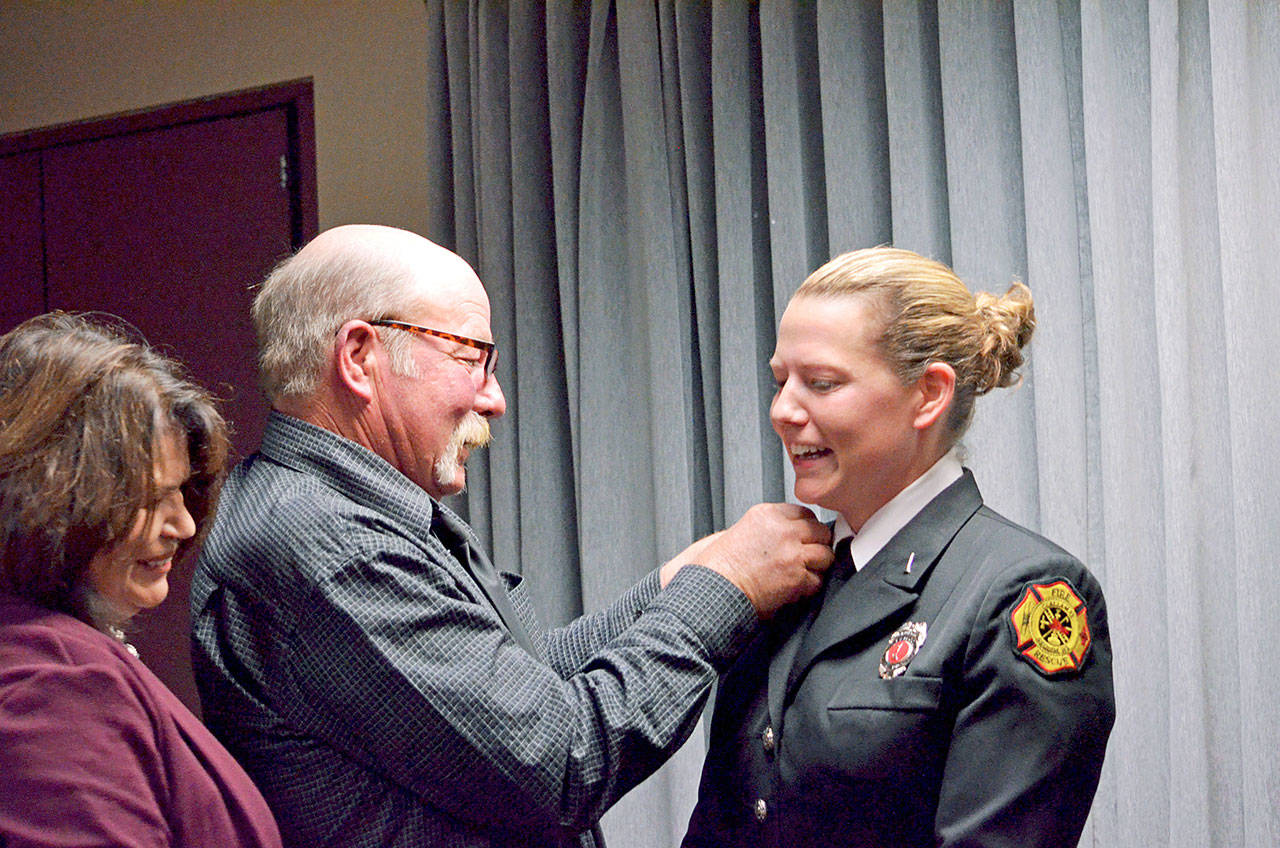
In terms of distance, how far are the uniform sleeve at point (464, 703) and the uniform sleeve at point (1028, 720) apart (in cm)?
32

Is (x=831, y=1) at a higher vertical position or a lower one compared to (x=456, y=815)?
higher

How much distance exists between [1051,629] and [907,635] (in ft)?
0.54

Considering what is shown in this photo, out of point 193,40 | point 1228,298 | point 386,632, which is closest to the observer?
point 386,632

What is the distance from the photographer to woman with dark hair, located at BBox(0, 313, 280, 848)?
105cm

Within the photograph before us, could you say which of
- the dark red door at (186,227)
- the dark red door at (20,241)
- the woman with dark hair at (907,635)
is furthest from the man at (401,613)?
the dark red door at (20,241)

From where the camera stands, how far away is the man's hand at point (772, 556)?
5.03 feet

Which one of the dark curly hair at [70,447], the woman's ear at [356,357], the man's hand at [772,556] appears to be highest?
the woman's ear at [356,357]

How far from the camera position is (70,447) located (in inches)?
44.7

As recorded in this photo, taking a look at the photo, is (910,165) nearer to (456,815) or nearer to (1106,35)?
(1106,35)

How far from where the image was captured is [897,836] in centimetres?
135

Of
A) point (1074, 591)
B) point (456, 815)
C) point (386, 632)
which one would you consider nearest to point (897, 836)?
point (1074, 591)

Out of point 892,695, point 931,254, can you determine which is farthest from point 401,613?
point 931,254

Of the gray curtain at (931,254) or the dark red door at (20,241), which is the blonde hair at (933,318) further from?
the dark red door at (20,241)

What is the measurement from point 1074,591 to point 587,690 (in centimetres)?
55
